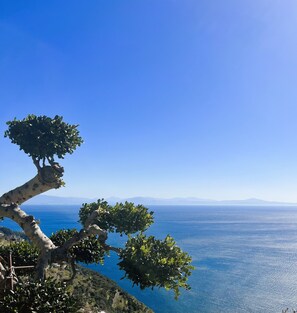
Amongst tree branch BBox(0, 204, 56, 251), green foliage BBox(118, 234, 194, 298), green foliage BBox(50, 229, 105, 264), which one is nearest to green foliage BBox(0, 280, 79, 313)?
tree branch BBox(0, 204, 56, 251)

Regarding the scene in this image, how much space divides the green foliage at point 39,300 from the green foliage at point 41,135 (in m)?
11.7

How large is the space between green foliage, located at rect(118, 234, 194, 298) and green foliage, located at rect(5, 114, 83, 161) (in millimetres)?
11405

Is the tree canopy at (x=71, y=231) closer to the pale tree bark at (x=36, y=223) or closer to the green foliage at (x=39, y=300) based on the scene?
the pale tree bark at (x=36, y=223)

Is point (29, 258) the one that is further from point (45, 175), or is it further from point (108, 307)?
point (108, 307)

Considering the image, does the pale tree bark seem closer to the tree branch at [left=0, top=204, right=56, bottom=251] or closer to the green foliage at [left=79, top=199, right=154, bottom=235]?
the tree branch at [left=0, top=204, right=56, bottom=251]

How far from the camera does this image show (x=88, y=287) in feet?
139

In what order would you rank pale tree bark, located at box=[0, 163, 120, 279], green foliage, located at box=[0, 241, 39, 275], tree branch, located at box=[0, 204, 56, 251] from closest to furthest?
pale tree bark, located at box=[0, 163, 120, 279], tree branch, located at box=[0, 204, 56, 251], green foliage, located at box=[0, 241, 39, 275]

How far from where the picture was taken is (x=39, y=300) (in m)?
15.9

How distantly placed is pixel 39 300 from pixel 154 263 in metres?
Answer: 6.11

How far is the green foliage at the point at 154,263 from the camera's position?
1789cm

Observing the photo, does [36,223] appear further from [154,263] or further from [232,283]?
[232,283]

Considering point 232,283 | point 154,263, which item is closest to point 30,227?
point 154,263

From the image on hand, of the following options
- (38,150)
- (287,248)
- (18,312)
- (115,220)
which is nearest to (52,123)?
(38,150)

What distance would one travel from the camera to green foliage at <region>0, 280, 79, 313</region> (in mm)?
15547
